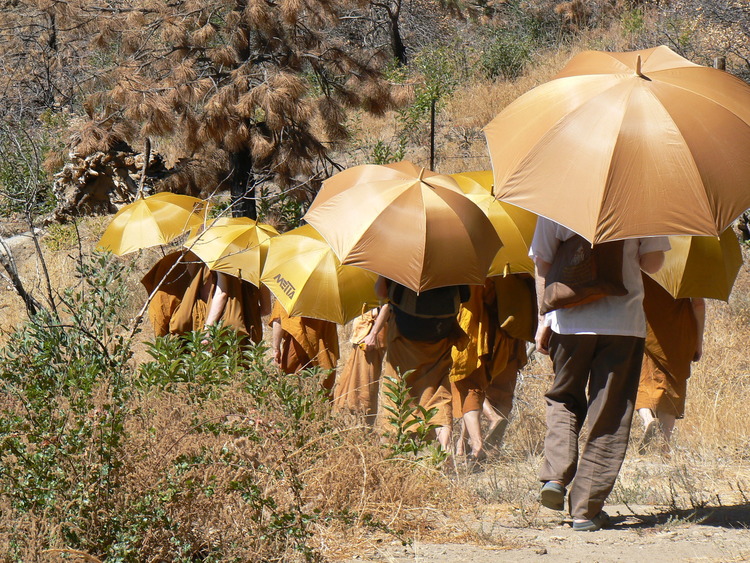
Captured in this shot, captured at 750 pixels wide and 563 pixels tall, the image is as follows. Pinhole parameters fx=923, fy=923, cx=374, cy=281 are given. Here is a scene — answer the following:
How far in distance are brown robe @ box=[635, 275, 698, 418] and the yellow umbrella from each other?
2.50ft

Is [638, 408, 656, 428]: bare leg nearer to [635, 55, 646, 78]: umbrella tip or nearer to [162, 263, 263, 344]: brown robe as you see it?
[635, 55, 646, 78]: umbrella tip

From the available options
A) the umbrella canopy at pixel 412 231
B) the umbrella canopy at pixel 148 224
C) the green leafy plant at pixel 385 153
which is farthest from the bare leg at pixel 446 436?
the green leafy plant at pixel 385 153

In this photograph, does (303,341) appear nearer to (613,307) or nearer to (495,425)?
(495,425)

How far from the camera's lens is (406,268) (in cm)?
490

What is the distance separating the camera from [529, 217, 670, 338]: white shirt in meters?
3.82

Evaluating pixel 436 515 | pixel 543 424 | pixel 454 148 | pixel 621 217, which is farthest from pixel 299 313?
pixel 454 148

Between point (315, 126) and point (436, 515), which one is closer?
point (436, 515)

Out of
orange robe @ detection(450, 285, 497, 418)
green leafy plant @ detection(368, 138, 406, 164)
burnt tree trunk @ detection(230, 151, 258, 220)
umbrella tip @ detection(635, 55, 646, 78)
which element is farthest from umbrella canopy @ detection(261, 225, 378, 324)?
green leafy plant @ detection(368, 138, 406, 164)

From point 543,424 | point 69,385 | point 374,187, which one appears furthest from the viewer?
point 543,424

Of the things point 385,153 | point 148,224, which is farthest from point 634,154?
point 385,153

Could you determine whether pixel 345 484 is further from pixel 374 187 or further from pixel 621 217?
pixel 374 187

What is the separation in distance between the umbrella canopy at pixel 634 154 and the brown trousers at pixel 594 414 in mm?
587

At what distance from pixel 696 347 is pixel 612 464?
1.88m

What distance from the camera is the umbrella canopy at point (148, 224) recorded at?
22.5 feet
